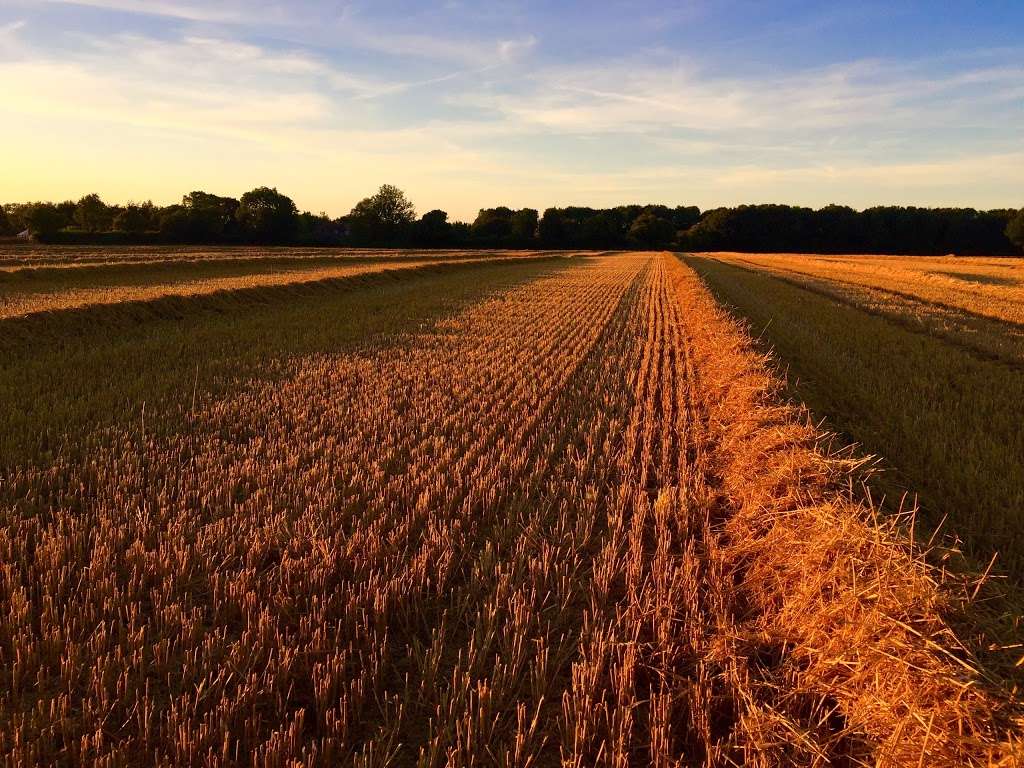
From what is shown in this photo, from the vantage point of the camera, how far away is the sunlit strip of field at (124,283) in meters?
13.9

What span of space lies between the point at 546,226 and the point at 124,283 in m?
94.0

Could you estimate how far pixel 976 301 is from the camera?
21391 mm

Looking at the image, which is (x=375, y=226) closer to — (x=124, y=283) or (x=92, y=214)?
(x=92, y=214)

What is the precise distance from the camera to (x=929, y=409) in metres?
7.76

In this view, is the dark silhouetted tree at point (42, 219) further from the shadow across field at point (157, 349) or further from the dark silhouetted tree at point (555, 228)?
the shadow across field at point (157, 349)

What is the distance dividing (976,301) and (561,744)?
25.1m

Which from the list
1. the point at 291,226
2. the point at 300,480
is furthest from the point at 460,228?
the point at 300,480

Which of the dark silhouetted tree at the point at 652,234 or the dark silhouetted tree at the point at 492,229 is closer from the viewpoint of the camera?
the dark silhouetted tree at the point at 492,229

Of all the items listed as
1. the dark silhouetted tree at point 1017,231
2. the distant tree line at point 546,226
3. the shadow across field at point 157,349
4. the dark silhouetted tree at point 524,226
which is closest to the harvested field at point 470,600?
the shadow across field at point 157,349

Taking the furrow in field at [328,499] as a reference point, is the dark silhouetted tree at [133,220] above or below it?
above

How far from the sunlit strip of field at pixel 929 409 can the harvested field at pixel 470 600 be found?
1.02 m

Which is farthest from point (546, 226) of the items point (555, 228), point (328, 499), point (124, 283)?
point (328, 499)

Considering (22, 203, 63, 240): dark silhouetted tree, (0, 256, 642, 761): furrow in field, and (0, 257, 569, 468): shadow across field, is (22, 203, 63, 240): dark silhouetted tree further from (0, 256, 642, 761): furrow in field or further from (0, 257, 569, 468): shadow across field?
(0, 256, 642, 761): furrow in field

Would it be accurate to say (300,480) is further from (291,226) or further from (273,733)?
(291,226)
